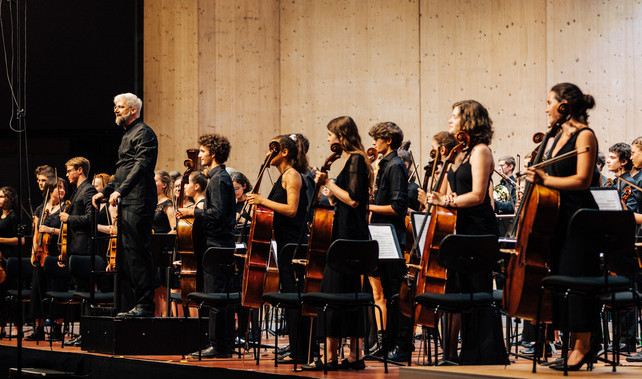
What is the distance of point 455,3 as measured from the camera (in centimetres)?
1133

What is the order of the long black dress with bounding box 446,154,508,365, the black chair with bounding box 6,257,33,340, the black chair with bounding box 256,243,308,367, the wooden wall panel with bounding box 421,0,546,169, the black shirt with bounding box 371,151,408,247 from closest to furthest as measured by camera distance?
the long black dress with bounding box 446,154,508,365, the black chair with bounding box 256,243,308,367, the black shirt with bounding box 371,151,408,247, the black chair with bounding box 6,257,33,340, the wooden wall panel with bounding box 421,0,546,169

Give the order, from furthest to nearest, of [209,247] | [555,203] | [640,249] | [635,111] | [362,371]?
[635,111] → [209,247] → [640,249] → [362,371] → [555,203]

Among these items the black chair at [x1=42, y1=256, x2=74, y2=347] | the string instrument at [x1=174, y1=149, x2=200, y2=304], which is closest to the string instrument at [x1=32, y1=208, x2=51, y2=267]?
the black chair at [x1=42, y1=256, x2=74, y2=347]

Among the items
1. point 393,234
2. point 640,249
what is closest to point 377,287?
point 393,234

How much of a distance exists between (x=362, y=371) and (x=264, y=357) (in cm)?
140

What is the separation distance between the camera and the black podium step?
6.67 m

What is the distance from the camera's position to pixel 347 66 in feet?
38.5

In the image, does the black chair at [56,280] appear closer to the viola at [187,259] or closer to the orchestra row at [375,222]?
the orchestra row at [375,222]

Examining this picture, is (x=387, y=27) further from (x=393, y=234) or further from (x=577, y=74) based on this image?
(x=393, y=234)

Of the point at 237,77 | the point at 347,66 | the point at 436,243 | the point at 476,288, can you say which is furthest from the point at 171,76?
the point at 476,288

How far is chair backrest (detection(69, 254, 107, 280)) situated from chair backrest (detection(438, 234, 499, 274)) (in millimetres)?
4045

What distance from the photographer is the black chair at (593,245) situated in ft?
14.4

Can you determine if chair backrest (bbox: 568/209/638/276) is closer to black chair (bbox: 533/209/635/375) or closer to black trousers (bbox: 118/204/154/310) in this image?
black chair (bbox: 533/209/635/375)

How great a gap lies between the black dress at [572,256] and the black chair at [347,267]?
1.18 meters
